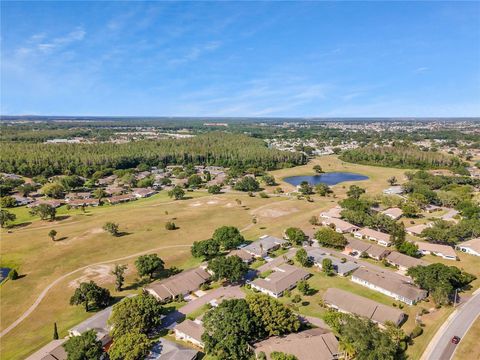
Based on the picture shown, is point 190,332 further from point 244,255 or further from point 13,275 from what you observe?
point 13,275

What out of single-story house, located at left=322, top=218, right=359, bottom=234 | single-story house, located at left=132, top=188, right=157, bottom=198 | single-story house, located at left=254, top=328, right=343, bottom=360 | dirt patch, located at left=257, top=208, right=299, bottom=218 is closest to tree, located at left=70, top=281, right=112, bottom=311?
single-story house, located at left=254, top=328, right=343, bottom=360

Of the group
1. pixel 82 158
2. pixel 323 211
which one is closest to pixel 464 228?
pixel 323 211

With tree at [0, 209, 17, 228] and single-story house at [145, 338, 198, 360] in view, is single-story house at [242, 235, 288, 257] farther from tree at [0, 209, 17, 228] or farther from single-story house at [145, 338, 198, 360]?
tree at [0, 209, 17, 228]

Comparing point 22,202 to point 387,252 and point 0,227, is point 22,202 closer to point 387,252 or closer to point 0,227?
point 0,227

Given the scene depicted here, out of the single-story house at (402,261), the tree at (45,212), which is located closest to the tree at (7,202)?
the tree at (45,212)

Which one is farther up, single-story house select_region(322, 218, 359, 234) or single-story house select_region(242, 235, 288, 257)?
single-story house select_region(322, 218, 359, 234)

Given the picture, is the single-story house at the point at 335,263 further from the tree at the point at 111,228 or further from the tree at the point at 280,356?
the tree at the point at 111,228
